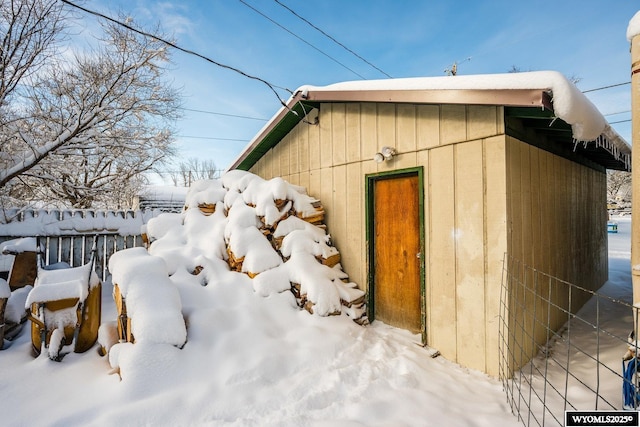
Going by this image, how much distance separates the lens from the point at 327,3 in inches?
260

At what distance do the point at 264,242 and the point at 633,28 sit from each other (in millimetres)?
3994

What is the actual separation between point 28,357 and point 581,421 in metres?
4.65

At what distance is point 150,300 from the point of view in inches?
102

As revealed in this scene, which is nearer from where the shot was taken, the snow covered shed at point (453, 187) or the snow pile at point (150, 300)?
the snow pile at point (150, 300)

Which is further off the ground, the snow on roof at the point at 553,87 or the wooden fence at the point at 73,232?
the snow on roof at the point at 553,87

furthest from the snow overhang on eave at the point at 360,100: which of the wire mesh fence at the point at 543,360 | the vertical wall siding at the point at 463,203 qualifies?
the wire mesh fence at the point at 543,360

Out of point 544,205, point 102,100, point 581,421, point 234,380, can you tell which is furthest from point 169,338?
point 102,100

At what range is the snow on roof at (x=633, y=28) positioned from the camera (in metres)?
2.00

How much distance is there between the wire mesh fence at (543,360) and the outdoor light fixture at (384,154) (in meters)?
1.77

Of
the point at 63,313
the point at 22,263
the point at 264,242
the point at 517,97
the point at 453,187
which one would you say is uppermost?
the point at 517,97

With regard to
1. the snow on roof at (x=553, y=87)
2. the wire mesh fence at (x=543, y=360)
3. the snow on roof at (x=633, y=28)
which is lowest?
the wire mesh fence at (x=543, y=360)

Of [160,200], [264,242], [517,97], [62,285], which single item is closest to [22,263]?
[62,285]

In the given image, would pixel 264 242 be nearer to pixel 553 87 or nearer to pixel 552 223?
pixel 553 87

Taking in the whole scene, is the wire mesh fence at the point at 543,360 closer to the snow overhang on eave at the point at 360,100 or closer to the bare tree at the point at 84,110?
the snow overhang on eave at the point at 360,100
